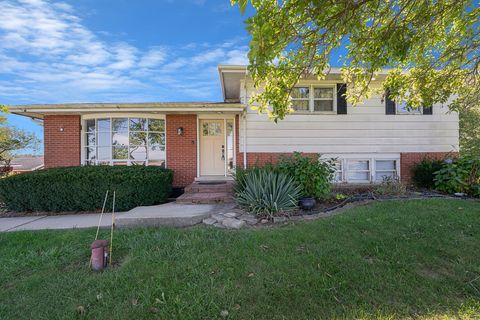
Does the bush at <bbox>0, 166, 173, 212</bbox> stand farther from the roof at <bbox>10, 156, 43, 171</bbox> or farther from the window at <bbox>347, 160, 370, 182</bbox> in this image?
the roof at <bbox>10, 156, 43, 171</bbox>

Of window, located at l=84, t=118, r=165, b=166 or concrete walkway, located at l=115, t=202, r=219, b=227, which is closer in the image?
concrete walkway, located at l=115, t=202, r=219, b=227

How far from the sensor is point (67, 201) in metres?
6.55

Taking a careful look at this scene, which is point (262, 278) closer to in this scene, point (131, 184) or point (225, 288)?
point (225, 288)

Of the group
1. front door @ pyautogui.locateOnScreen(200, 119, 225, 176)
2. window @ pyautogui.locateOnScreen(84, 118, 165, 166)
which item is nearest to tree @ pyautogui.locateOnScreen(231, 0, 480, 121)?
front door @ pyautogui.locateOnScreen(200, 119, 225, 176)

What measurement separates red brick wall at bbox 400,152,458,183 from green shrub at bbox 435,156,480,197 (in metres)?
1.26

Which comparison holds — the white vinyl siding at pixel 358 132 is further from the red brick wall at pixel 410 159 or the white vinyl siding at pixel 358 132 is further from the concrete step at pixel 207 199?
the concrete step at pixel 207 199

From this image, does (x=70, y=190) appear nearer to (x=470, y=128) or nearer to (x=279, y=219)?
(x=279, y=219)

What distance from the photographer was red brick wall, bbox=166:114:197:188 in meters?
9.27

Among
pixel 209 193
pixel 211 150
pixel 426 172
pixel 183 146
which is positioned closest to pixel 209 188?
pixel 209 193

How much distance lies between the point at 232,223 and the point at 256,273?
1.94m

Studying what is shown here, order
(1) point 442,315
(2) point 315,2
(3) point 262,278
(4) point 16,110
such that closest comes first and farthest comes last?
1. (1) point 442,315
2. (3) point 262,278
3. (2) point 315,2
4. (4) point 16,110

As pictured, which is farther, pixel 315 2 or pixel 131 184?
pixel 131 184

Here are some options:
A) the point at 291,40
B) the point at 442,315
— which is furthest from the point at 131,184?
the point at 442,315

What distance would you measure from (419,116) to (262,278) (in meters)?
9.37
